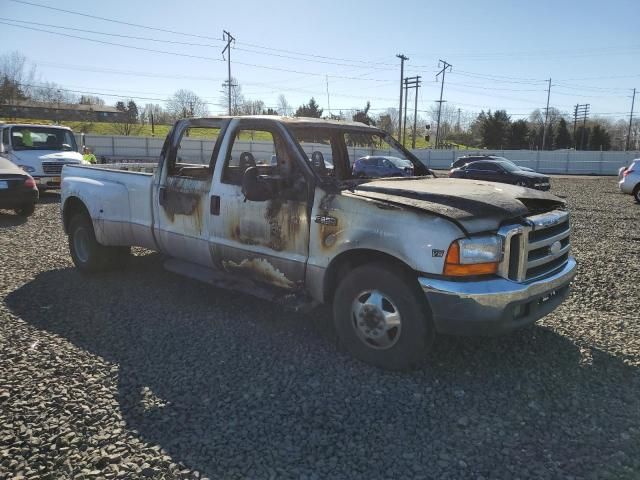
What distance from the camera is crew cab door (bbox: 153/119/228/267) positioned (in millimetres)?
4801

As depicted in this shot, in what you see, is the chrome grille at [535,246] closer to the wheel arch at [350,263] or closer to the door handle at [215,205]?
the wheel arch at [350,263]

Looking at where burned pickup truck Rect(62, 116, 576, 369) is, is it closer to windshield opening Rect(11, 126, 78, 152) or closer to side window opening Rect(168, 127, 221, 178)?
side window opening Rect(168, 127, 221, 178)

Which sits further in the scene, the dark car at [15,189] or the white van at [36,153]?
the white van at [36,153]

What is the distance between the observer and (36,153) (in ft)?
45.8

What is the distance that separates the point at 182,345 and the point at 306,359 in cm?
108

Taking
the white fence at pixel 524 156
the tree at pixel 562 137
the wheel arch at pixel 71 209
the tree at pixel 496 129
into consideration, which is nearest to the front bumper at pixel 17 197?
the wheel arch at pixel 71 209

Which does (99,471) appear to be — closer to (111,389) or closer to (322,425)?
(111,389)

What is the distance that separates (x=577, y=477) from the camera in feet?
8.40

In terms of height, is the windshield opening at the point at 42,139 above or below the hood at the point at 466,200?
above

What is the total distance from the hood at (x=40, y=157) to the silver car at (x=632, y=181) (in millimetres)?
17528

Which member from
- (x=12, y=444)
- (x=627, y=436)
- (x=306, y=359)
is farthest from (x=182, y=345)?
(x=627, y=436)

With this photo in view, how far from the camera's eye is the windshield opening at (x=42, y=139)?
45.9 ft

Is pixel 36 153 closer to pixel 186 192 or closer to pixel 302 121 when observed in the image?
pixel 186 192

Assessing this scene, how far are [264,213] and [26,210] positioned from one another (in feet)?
29.9
